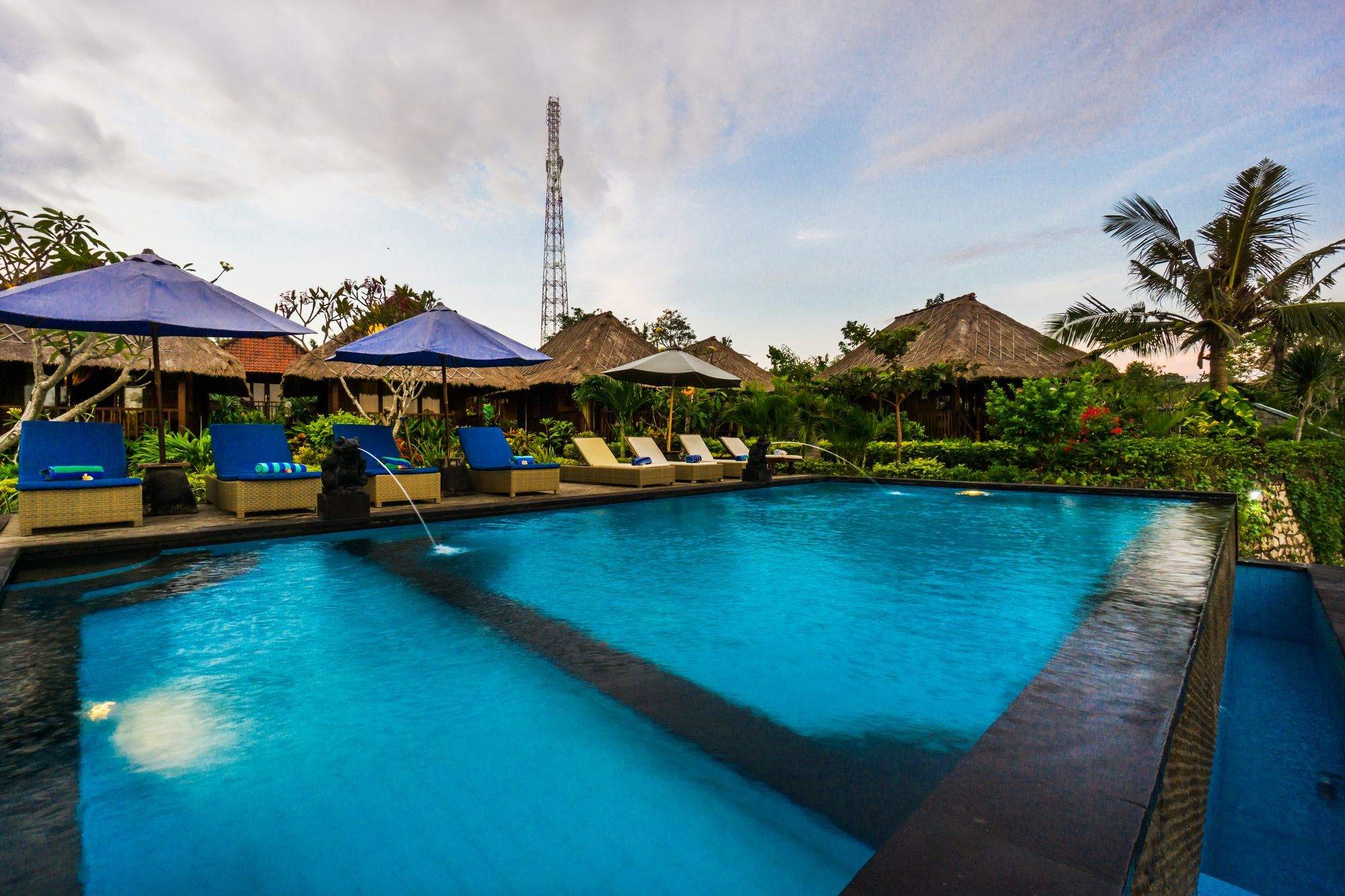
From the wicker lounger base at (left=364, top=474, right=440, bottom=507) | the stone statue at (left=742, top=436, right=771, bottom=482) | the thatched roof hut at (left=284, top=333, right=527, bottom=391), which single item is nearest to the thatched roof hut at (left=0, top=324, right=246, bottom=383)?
the thatched roof hut at (left=284, top=333, right=527, bottom=391)

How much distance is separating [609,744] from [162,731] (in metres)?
1.53

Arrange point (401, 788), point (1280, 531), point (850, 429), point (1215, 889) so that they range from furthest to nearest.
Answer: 1. point (850, 429)
2. point (1280, 531)
3. point (1215, 889)
4. point (401, 788)

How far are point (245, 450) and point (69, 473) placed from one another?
1.46m

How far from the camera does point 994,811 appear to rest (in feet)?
4.09

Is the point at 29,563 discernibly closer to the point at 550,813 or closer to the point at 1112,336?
the point at 550,813

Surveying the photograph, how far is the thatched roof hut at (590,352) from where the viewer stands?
60.9 feet

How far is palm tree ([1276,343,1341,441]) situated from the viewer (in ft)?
40.6

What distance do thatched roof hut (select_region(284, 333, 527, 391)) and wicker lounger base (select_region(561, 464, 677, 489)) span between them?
5974 millimetres

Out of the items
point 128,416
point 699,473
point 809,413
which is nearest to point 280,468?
point 699,473

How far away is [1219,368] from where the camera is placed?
48.1ft

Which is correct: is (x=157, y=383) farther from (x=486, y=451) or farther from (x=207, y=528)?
(x=486, y=451)

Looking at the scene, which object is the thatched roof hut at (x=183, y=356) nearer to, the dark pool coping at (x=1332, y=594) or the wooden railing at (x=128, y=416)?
the wooden railing at (x=128, y=416)

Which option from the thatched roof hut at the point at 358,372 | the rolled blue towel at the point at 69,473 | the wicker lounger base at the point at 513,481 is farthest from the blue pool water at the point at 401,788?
the thatched roof hut at the point at 358,372

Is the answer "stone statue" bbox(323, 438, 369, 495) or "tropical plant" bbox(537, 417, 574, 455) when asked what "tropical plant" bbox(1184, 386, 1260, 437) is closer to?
"tropical plant" bbox(537, 417, 574, 455)
